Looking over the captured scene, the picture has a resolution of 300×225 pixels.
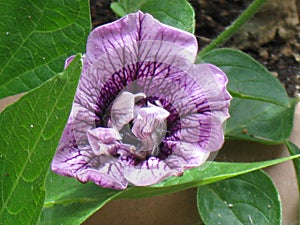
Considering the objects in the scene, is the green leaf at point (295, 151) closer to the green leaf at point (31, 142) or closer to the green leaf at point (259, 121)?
the green leaf at point (259, 121)

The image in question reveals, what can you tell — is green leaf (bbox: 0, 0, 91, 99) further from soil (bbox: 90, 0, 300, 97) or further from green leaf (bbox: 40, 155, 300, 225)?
soil (bbox: 90, 0, 300, 97)

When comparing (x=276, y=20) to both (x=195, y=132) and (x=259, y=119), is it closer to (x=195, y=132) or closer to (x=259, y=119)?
(x=259, y=119)

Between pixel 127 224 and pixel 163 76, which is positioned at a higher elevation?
pixel 163 76

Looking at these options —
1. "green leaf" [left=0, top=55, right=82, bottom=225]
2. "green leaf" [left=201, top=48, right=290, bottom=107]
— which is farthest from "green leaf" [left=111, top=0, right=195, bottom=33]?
"green leaf" [left=0, top=55, right=82, bottom=225]

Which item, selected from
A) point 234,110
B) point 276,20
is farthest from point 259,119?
point 276,20

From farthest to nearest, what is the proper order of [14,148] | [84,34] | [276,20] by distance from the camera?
[276,20], [84,34], [14,148]

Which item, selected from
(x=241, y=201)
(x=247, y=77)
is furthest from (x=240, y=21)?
(x=241, y=201)

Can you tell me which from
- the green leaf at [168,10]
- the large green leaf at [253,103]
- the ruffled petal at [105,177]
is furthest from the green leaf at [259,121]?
the ruffled petal at [105,177]
